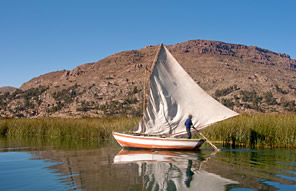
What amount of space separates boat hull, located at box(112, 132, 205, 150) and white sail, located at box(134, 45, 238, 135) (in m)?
0.77

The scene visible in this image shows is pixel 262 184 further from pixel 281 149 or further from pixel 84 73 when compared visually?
pixel 84 73

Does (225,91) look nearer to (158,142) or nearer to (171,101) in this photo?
(171,101)

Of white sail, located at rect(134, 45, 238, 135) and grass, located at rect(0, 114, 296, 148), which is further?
white sail, located at rect(134, 45, 238, 135)

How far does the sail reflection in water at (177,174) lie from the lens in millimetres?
9688

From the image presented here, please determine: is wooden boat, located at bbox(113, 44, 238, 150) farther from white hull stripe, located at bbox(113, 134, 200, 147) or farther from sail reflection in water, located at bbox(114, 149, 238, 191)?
sail reflection in water, located at bbox(114, 149, 238, 191)

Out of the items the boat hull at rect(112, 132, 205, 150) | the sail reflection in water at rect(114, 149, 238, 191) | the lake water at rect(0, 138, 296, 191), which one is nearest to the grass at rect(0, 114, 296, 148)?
the lake water at rect(0, 138, 296, 191)

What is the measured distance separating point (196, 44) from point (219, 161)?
141 m

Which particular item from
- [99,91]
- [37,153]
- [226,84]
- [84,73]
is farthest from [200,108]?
[84,73]

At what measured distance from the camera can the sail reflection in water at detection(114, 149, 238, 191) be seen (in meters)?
9.69

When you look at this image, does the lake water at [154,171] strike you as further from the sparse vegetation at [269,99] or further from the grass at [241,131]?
the sparse vegetation at [269,99]

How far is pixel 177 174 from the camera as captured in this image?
1143 cm

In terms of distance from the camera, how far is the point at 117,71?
110 metres

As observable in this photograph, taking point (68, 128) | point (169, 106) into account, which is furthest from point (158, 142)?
point (68, 128)

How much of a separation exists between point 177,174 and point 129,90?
73163mm
